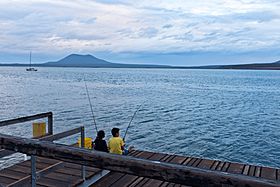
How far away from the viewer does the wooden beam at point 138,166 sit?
1.19 m

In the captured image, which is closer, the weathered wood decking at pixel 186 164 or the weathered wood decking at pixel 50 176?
the weathered wood decking at pixel 50 176

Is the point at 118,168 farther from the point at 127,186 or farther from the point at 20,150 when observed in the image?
the point at 127,186

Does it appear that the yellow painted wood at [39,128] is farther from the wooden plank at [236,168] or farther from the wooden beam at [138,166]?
the wooden beam at [138,166]

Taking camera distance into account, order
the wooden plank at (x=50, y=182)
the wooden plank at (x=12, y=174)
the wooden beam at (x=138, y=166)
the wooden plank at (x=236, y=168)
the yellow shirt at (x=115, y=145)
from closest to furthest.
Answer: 1. the wooden beam at (x=138, y=166)
2. the wooden plank at (x=50, y=182)
3. the wooden plank at (x=12, y=174)
4. the yellow shirt at (x=115, y=145)
5. the wooden plank at (x=236, y=168)

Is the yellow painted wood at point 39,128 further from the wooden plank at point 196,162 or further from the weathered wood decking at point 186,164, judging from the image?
the wooden plank at point 196,162

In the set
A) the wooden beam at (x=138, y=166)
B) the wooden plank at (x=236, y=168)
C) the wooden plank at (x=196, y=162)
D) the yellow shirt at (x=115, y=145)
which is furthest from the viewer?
the wooden plank at (x=196, y=162)

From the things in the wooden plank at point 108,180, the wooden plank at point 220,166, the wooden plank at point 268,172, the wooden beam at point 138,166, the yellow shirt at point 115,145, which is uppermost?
the wooden beam at point 138,166

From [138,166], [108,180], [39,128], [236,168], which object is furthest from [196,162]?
[138,166]

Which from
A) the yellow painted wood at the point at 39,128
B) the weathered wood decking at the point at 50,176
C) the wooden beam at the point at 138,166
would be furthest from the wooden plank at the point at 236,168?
the wooden beam at the point at 138,166

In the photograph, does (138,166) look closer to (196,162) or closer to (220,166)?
(220,166)

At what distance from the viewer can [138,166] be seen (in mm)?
1343

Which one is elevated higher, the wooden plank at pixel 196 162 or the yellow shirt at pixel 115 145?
the yellow shirt at pixel 115 145

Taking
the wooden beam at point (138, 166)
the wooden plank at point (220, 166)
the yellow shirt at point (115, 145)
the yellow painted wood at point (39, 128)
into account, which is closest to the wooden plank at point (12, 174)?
the yellow painted wood at point (39, 128)

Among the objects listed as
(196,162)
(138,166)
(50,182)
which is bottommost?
(196,162)
